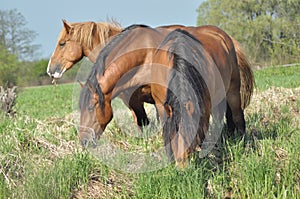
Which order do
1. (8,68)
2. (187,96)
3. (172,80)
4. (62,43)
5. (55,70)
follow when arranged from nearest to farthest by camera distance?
(187,96), (172,80), (62,43), (55,70), (8,68)

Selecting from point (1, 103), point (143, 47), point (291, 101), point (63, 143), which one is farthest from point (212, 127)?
point (1, 103)

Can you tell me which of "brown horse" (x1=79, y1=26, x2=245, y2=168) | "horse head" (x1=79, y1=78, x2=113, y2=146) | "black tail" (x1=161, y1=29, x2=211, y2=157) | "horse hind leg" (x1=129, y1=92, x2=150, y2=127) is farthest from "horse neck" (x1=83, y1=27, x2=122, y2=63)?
"black tail" (x1=161, y1=29, x2=211, y2=157)

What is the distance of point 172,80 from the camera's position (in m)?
3.21

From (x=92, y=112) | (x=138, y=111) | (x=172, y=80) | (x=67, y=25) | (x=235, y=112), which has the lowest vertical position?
(x=138, y=111)

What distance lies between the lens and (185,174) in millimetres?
2939

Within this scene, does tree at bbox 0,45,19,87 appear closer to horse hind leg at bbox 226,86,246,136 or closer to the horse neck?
the horse neck

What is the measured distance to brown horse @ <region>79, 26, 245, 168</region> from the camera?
302 centimetres

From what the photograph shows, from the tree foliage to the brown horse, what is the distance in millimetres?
18362

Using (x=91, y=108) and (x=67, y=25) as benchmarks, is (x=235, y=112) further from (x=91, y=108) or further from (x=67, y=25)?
(x=67, y=25)

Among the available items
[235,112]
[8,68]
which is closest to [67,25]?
[235,112]

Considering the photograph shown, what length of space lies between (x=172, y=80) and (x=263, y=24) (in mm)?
29506

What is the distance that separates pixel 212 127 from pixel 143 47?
1.29 meters

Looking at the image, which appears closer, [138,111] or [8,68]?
[138,111]

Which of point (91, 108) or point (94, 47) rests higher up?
point (94, 47)
